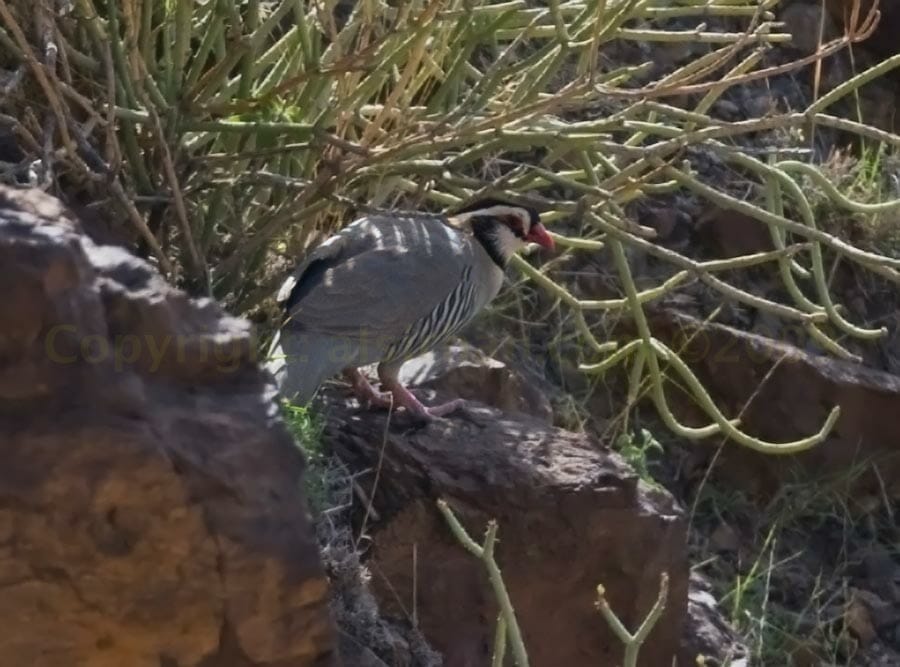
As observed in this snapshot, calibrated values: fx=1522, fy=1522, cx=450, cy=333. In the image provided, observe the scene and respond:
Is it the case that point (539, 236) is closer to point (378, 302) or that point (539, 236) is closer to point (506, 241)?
point (506, 241)

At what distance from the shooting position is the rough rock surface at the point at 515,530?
3.33 m

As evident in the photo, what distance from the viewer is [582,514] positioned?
3.49 m

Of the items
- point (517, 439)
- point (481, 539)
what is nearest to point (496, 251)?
point (517, 439)

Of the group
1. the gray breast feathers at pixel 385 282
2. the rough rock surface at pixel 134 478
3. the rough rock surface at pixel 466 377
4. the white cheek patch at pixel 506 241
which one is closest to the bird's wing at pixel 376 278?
the gray breast feathers at pixel 385 282

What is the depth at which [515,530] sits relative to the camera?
3.43 m

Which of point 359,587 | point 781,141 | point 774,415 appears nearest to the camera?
point 359,587

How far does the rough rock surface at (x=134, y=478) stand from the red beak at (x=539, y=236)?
7.12ft

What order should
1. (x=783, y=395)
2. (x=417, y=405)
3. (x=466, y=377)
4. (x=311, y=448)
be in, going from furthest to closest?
(x=783, y=395)
(x=466, y=377)
(x=417, y=405)
(x=311, y=448)

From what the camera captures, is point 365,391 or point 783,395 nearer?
point 365,391

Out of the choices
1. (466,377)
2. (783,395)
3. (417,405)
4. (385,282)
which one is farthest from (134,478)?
(783,395)

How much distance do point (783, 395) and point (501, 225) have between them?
1698mm

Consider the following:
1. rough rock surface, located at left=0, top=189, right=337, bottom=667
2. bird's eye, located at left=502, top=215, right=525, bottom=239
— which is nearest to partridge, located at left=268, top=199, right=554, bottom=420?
bird's eye, located at left=502, top=215, right=525, bottom=239

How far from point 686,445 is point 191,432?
3673 mm

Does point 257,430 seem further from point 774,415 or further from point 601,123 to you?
point 774,415
